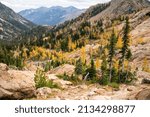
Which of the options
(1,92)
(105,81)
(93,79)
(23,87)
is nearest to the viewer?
(1,92)

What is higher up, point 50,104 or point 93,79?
point 50,104

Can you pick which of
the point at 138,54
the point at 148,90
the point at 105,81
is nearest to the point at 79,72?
the point at 105,81

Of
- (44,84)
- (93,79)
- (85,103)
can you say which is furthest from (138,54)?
(85,103)

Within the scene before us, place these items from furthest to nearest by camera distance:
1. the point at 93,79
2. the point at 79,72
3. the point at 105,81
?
the point at 79,72, the point at 93,79, the point at 105,81

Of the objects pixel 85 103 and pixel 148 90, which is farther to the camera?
pixel 148 90

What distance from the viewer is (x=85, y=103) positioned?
877 inches

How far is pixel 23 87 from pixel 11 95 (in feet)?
9.13

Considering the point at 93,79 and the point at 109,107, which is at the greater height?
the point at 109,107

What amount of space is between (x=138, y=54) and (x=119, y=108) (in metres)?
125

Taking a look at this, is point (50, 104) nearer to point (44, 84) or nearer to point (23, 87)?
point (23, 87)

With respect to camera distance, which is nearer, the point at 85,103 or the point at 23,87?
the point at 85,103

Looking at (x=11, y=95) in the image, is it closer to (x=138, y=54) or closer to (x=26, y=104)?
(x=26, y=104)

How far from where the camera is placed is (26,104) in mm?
22234

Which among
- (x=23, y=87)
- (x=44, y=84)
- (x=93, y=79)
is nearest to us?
(x=23, y=87)
